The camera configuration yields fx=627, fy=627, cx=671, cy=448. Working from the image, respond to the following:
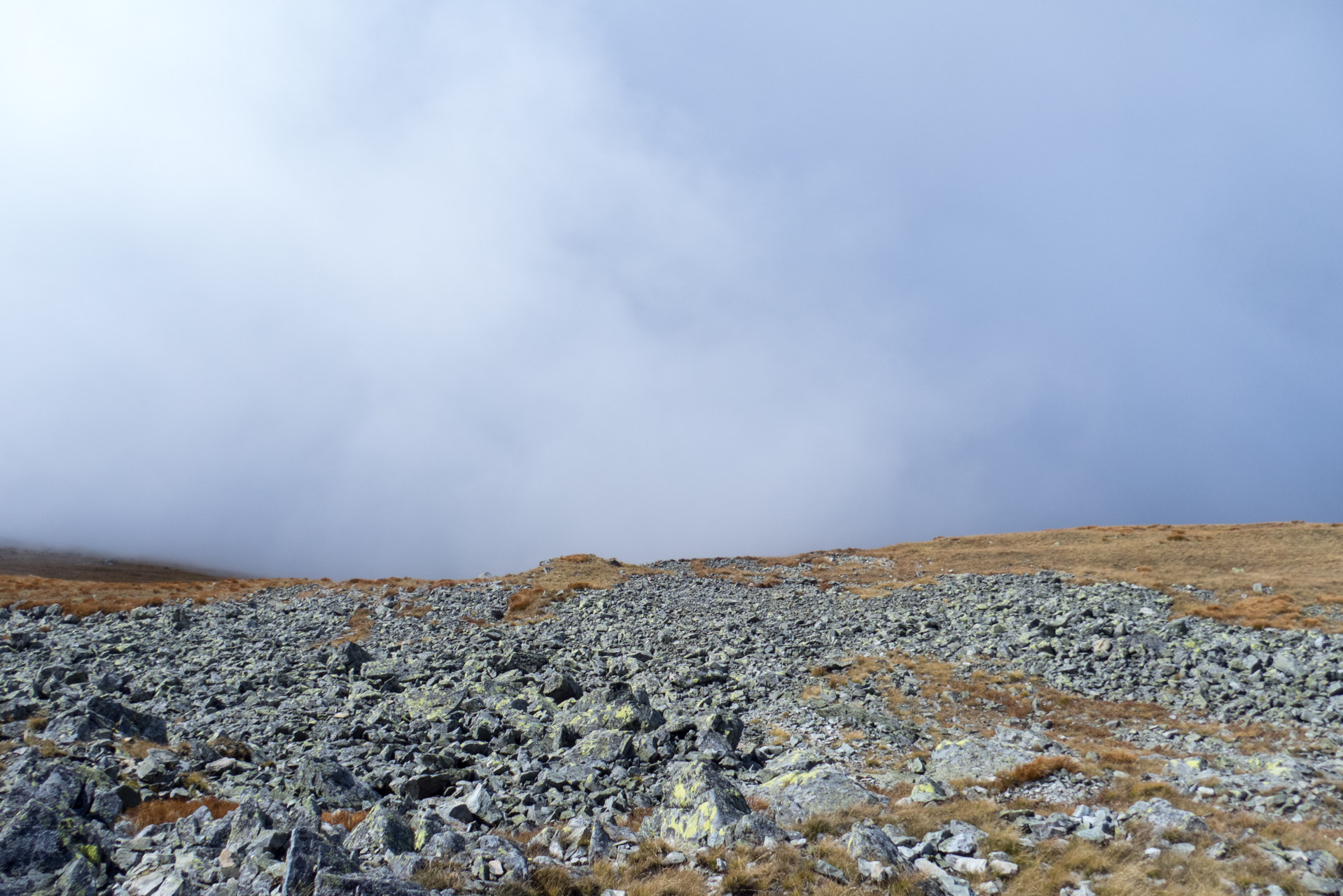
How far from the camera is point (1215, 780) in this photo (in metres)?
16.2

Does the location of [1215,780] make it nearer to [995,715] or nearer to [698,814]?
[995,715]

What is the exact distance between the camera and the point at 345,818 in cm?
1473

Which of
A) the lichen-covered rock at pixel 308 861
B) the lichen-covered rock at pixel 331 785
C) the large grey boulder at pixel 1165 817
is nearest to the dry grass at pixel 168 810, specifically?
the lichen-covered rock at pixel 331 785

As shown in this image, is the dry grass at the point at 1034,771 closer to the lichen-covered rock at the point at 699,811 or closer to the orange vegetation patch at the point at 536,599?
the lichen-covered rock at the point at 699,811

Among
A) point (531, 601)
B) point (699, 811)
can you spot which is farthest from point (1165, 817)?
point (531, 601)

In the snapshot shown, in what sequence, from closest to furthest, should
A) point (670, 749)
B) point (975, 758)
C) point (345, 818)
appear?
point (345, 818) → point (975, 758) → point (670, 749)

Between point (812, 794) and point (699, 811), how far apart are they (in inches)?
158

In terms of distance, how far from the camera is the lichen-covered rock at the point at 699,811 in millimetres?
13289

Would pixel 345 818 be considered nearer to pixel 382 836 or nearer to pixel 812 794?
pixel 382 836

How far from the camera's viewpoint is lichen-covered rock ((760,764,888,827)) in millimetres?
15102

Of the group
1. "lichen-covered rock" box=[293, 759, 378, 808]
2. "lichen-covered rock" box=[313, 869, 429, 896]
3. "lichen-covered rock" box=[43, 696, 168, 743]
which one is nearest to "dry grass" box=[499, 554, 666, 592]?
"lichen-covered rock" box=[43, 696, 168, 743]

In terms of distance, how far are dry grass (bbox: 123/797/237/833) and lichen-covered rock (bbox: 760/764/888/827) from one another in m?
12.6

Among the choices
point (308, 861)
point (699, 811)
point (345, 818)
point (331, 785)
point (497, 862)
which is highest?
point (308, 861)

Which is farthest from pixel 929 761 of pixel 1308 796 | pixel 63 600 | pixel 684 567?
pixel 63 600
